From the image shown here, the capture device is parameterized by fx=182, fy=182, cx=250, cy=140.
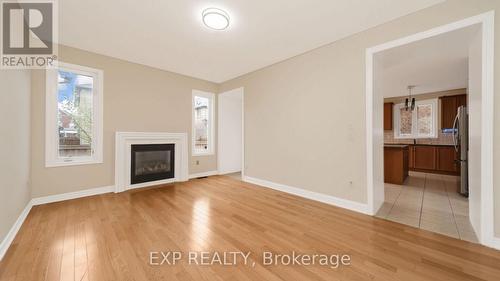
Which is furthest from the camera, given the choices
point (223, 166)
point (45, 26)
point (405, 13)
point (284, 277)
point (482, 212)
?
A: point (223, 166)

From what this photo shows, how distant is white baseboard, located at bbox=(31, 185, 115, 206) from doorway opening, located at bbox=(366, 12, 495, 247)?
15.3 ft

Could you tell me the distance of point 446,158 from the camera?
5.53 metres

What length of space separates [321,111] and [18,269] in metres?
3.90

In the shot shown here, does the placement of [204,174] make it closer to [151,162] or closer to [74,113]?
[151,162]

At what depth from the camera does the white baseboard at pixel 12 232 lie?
1.69 metres

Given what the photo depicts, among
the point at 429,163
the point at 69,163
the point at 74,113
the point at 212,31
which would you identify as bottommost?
the point at 429,163

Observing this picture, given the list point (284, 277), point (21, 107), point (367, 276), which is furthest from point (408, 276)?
point (21, 107)

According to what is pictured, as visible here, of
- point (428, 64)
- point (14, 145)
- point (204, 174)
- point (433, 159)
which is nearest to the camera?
point (14, 145)

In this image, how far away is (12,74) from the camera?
2.10 metres

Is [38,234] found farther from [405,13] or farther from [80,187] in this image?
[405,13]

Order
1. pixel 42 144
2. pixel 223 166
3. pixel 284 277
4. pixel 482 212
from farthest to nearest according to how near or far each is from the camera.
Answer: pixel 223 166 < pixel 42 144 < pixel 482 212 < pixel 284 277

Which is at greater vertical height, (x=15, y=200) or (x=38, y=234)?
(x=15, y=200)

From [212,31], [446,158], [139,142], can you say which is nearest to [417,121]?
Answer: [446,158]

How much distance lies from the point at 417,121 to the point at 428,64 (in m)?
3.74
